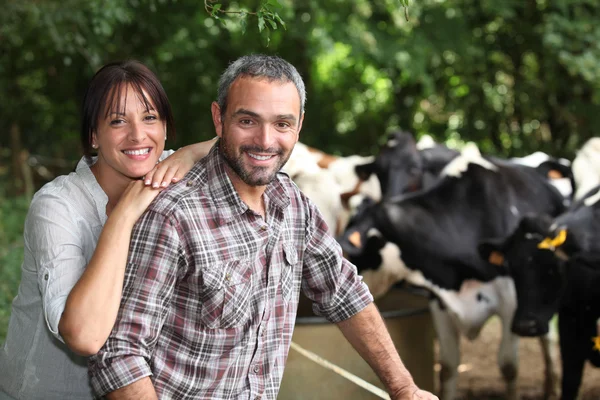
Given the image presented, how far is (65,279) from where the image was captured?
6.98 ft

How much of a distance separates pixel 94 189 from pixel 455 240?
4.66 meters

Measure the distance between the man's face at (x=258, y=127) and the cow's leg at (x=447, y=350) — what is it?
417 cm

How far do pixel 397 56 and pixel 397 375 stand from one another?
7525mm

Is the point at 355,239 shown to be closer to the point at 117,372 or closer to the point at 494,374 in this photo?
the point at 494,374

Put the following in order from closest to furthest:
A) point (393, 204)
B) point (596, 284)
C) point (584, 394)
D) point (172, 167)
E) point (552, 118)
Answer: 1. point (172, 167)
2. point (596, 284)
3. point (584, 394)
4. point (393, 204)
5. point (552, 118)

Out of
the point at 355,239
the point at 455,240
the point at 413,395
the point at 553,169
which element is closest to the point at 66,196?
the point at 413,395

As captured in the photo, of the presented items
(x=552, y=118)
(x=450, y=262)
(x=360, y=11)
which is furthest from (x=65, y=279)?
(x=552, y=118)

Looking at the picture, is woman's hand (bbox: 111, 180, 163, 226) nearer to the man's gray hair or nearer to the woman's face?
the woman's face

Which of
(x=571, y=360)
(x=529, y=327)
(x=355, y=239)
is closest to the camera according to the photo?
(x=529, y=327)

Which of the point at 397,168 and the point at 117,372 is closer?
the point at 117,372

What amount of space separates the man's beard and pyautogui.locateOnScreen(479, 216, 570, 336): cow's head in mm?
3517

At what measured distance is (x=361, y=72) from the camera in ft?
44.0

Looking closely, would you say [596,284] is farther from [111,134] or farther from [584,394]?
[111,134]

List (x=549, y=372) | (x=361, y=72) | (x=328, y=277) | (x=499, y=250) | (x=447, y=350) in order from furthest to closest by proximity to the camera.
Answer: (x=361, y=72)
(x=549, y=372)
(x=447, y=350)
(x=499, y=250)
(x=328, y=277)
